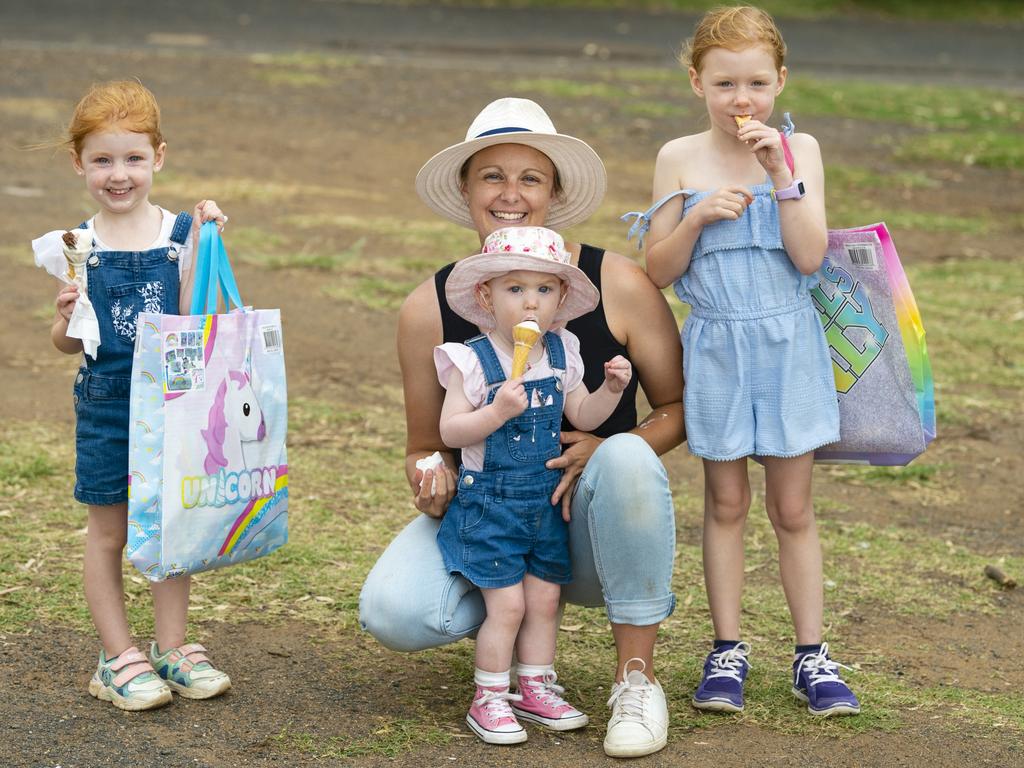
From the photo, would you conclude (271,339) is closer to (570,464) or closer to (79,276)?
(79,276)

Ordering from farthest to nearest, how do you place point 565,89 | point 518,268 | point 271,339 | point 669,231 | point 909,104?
point 909,104
point 565,89
point 669,231
point 271,339
point 518,268

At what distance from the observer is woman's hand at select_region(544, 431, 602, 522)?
11.2 ft

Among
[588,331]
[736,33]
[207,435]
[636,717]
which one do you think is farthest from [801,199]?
[207,435]

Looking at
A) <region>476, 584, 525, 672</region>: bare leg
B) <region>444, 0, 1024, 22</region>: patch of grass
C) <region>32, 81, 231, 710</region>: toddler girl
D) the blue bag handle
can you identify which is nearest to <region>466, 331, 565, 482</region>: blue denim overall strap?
<region>476, 584, 525, 672</region>: bare leg

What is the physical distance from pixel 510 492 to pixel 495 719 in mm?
519

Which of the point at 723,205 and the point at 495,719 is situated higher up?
the point at 723,205

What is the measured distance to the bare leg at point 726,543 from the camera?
12.0 feet

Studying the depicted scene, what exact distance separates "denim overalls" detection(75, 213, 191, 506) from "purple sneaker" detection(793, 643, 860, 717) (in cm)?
171

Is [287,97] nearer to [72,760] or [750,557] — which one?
[750,557]

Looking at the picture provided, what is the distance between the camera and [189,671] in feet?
11.6

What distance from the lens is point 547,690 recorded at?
3.48m

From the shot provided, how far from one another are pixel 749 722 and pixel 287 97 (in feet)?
30.9

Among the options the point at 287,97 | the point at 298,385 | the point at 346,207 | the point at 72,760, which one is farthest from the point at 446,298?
the point at 287,97

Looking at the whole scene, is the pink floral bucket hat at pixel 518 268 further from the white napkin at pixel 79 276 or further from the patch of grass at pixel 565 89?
the patch of grass at pixel 565 89
